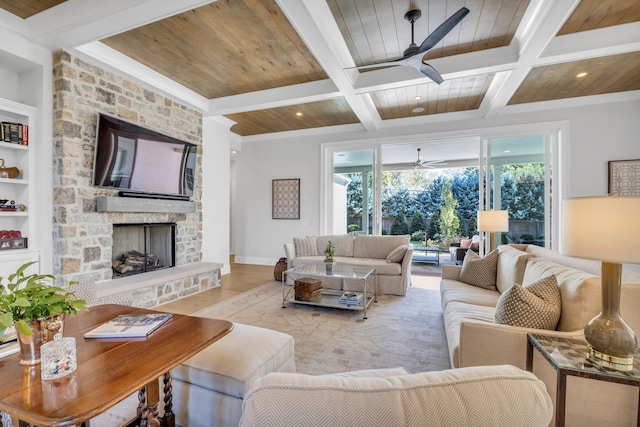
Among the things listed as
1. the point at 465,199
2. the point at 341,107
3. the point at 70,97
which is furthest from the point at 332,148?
the point at 465,199

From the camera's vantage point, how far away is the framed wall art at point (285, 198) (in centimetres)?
657

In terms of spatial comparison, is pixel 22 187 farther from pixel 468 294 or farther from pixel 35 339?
pixel 468 294

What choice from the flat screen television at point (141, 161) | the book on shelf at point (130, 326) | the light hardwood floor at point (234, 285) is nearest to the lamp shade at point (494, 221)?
the light hardwood floor at point (234, 285)

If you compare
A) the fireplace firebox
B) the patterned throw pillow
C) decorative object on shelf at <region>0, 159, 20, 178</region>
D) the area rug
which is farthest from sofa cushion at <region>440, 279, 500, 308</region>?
decorative object on shelf at <region>0, 159, 20, 178</region>

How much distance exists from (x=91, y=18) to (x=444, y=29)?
3053 mm

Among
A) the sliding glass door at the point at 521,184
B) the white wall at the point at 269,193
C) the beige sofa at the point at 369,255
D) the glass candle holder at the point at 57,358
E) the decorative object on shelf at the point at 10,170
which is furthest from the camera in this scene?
the white wall at the point at 269,193

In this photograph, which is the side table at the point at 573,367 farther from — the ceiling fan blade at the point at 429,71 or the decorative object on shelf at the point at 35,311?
the ceiling fan blade at the point at 429,71

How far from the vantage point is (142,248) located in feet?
13.8

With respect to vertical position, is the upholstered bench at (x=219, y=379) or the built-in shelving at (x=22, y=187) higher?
the built-in shelving at (x=22, y=187)

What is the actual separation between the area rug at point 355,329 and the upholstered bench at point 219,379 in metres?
0.80

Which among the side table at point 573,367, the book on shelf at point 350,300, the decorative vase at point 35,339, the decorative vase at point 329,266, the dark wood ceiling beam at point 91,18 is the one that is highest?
the dark wood ceiling beam at point 91,18

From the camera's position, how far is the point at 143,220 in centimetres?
405

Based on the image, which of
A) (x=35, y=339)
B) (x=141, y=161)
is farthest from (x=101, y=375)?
(x=141, y=161)

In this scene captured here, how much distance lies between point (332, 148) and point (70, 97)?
438cm
